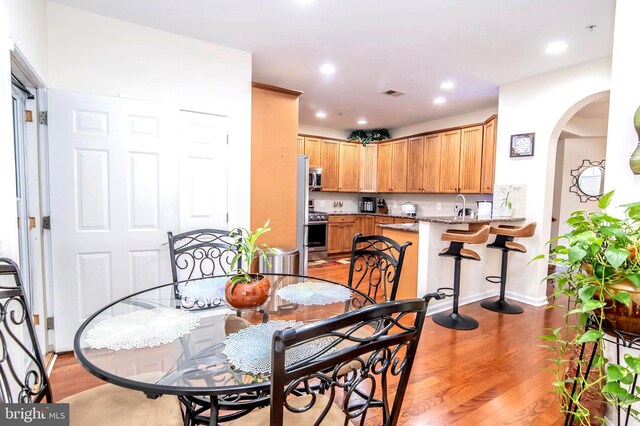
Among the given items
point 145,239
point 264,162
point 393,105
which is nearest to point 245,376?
point 145,239

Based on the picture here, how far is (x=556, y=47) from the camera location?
115 inches

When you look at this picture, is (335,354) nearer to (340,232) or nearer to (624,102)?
(624,102)

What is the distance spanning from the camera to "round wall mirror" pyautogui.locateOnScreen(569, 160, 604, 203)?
5.18 m

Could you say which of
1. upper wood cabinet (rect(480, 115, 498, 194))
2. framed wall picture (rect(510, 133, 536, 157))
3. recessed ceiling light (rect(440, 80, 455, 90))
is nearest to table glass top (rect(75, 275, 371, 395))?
framed wall picture (rect(510, 133, 536, 157))

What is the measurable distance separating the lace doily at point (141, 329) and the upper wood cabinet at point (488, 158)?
4408 mm

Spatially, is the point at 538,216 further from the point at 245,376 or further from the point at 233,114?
the point at 245,376

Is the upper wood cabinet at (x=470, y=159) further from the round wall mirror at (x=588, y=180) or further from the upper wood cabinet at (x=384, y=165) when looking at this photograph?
the round wall mirror at (x=588, y=180)

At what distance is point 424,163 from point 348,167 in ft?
5.18

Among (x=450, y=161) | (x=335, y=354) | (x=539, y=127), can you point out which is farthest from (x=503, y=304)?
(x=335, y=354)

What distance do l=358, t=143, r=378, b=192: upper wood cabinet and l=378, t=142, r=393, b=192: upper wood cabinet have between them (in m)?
0.10

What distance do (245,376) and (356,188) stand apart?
19.1ft

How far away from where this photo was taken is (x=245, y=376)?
40.5 inches

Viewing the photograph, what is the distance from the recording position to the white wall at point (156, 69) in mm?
2426

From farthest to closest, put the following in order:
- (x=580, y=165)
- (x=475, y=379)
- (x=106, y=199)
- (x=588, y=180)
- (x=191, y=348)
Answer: (x=580, y=165) → (x=588, y=180) → (x=106, y=199) → (x=475, y=379) → (x=191, y=348)
